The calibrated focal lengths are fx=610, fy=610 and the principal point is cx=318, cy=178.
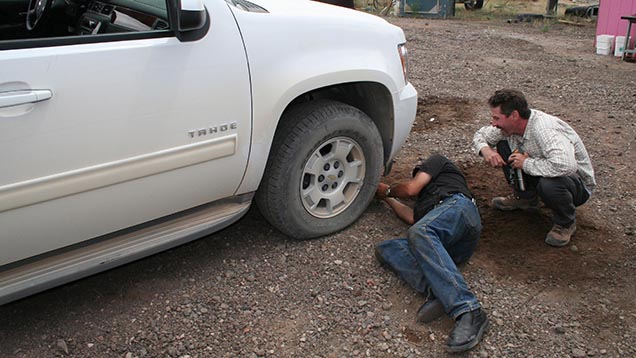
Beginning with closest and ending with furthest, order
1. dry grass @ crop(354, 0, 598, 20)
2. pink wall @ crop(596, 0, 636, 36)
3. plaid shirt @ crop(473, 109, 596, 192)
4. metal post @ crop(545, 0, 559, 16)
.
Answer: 1. plaid shirt @ crop(473, 109, 596, 192)
2. pink wall @ crop(596, 0, 636, 36)
3. metal post @ crop(545, 0, 559, 16)
4. dry grass @ crop(354, 0, 598, 20)

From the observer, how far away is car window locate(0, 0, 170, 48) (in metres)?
2.93

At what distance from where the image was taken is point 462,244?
3.54 metres

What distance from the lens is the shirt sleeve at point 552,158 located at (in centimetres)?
362

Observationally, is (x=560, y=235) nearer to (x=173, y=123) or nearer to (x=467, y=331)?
(x=467, y=331)

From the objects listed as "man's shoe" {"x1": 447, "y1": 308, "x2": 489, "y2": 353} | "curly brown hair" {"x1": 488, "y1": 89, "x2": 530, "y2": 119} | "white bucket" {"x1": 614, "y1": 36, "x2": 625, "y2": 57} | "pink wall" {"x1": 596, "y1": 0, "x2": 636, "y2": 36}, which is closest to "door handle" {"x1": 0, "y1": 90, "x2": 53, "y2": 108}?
"man's shoe" {"x1": 447, "y1": 308, "x2": 489, "y2": 353}

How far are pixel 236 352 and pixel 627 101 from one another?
18.6 feet

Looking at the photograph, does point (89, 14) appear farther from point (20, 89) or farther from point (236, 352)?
point (236, 352)

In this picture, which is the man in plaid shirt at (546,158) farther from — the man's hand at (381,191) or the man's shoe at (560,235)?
the man's hand at (381,191)

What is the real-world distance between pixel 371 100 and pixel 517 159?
3.23 ft

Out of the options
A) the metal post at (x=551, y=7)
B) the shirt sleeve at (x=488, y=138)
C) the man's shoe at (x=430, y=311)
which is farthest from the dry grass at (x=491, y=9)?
the man's shoe at (x=430, y=311)

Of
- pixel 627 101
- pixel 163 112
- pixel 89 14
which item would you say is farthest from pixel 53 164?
pixel 627 101

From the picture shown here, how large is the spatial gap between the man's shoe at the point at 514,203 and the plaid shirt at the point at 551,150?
15.9 inches

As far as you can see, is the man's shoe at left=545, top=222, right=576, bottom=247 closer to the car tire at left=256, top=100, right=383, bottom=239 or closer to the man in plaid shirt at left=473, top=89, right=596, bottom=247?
the man in plaid shirt at left=473, top=89, right=596, bottom=247

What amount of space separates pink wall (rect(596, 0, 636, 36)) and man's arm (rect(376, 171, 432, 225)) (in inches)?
292
